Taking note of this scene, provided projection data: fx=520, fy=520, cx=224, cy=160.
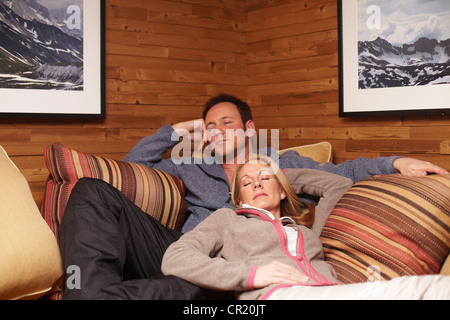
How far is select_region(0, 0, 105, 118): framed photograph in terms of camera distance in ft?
8.08

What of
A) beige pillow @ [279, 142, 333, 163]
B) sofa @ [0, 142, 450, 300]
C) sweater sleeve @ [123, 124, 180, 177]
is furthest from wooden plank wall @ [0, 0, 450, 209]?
sofa @ [0, 142, 450, 300]

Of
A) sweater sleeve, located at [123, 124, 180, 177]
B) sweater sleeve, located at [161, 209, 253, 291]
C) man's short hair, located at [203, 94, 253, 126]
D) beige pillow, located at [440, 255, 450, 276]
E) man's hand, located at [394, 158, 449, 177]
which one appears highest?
man's short hair, located at [203, 94, 253, 126]

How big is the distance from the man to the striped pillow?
17cm

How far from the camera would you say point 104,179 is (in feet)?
7.00

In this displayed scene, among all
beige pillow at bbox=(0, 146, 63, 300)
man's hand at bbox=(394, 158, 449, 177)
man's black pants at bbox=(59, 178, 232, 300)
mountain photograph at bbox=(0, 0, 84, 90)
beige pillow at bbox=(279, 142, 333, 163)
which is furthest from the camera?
beige pillow at bbox=(279, 142, 333, 163)

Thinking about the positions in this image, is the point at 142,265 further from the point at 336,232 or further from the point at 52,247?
the point at 336,232

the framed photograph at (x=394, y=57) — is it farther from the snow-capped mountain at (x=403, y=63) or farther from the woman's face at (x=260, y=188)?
the woman's face at (x=260, y=188)

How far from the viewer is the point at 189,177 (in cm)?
246

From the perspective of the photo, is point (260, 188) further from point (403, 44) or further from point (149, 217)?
point (403, 44)

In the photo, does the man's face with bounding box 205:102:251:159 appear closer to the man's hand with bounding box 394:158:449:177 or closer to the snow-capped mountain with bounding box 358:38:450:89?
the snow-capped mountain with bounding box 358:38:450:89

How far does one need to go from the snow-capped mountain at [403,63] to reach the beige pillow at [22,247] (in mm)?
1740

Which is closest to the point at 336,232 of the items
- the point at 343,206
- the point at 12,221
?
the point at 343,206

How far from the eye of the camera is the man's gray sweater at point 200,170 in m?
2.34
